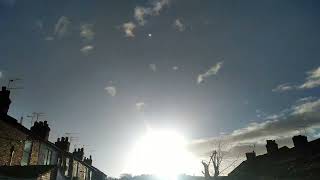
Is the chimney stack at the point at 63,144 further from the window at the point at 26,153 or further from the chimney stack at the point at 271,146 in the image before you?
the chimney stack at the point at 271,146

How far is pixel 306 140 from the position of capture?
114 feet

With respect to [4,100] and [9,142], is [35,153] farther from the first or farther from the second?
[4,100]

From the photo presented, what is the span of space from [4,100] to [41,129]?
626cm

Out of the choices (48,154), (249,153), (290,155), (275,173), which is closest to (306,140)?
(290,155)

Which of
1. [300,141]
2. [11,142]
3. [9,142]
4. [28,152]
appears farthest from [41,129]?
[300,141]

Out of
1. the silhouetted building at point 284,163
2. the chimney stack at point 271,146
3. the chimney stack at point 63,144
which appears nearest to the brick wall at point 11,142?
the chimney stack at point 63,144

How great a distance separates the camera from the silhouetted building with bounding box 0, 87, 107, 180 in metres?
19.3

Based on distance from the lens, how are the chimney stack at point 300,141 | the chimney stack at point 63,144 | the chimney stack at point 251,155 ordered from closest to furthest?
the chimney stack at point 300,141, the chimney stack at point 63,144, the chimney stack at point 251,155

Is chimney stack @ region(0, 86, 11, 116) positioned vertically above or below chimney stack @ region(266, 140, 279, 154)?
above

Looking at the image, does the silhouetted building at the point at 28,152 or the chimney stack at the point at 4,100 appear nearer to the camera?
the silhouetted building at the point at 28,152

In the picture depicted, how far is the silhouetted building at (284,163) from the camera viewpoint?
29.2 meters

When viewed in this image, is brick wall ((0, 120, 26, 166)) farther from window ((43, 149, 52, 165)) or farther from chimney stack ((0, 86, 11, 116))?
window ((43, 149, 52, 165))

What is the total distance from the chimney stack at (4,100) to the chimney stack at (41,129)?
550cm

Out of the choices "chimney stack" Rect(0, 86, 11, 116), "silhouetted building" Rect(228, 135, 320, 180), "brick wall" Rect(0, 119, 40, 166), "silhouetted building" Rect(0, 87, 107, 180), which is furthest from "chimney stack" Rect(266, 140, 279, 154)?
"chimney stack" Rect(0, 86, 11, 116)
